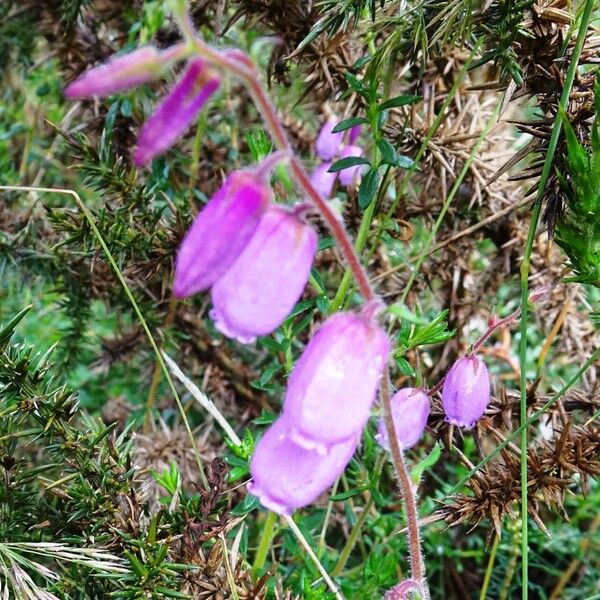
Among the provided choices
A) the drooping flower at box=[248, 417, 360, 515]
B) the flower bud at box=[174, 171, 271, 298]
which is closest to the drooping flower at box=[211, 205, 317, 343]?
the flower bud at box=[174, 171, 271, 298]

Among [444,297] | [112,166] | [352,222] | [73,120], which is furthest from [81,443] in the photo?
[73,120]

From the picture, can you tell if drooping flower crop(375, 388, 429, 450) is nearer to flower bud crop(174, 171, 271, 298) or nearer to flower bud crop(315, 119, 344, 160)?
flower bud crop(174, 171, 271, 298)

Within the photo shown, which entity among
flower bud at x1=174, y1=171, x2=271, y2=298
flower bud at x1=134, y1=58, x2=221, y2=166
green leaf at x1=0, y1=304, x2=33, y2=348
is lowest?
green leaf at x1=0, y1=304, x2=33, y2=348

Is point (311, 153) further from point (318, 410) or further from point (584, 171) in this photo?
point (318, 410)

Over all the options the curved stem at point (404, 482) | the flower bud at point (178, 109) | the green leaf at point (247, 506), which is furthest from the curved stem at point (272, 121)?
the green leaf at point (247, 506)

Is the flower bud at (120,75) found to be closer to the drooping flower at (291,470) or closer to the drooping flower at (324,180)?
the drooping flower at (291,470)
